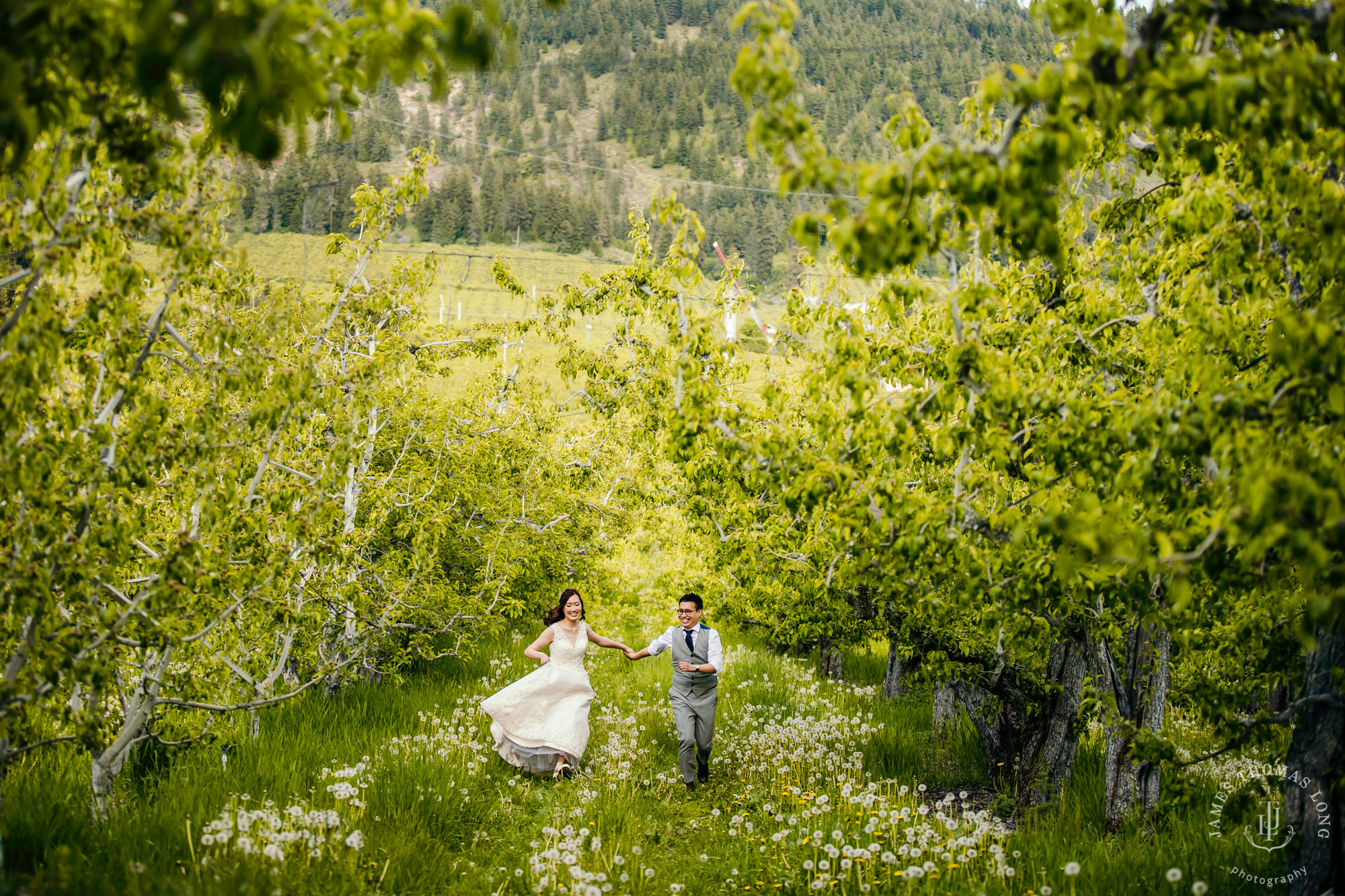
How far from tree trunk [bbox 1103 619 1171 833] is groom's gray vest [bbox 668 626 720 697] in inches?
155

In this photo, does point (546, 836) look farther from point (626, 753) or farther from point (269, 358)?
point (269, 358)

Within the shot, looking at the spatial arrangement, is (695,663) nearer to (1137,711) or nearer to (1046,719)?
(1046,719)

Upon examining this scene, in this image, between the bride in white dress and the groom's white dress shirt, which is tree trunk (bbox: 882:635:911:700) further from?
the bride in white dress

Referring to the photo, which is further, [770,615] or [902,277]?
[770,615]

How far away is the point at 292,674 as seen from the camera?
33.5ft

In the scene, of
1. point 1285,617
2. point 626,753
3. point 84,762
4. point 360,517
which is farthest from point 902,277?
point 360,517

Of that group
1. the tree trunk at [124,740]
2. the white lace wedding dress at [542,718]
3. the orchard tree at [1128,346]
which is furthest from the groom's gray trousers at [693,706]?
the tree trunk at [124,740]

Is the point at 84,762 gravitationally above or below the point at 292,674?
above

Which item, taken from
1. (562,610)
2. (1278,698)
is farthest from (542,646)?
(1278,698)

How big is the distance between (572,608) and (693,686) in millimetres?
1871

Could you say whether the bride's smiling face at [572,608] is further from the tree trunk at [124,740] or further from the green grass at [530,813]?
the tree trunk at [124,740]

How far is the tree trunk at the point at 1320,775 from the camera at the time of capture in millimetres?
4465

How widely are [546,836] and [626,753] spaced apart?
250 cm

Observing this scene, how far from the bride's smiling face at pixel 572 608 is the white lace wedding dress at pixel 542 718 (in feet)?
1.78
